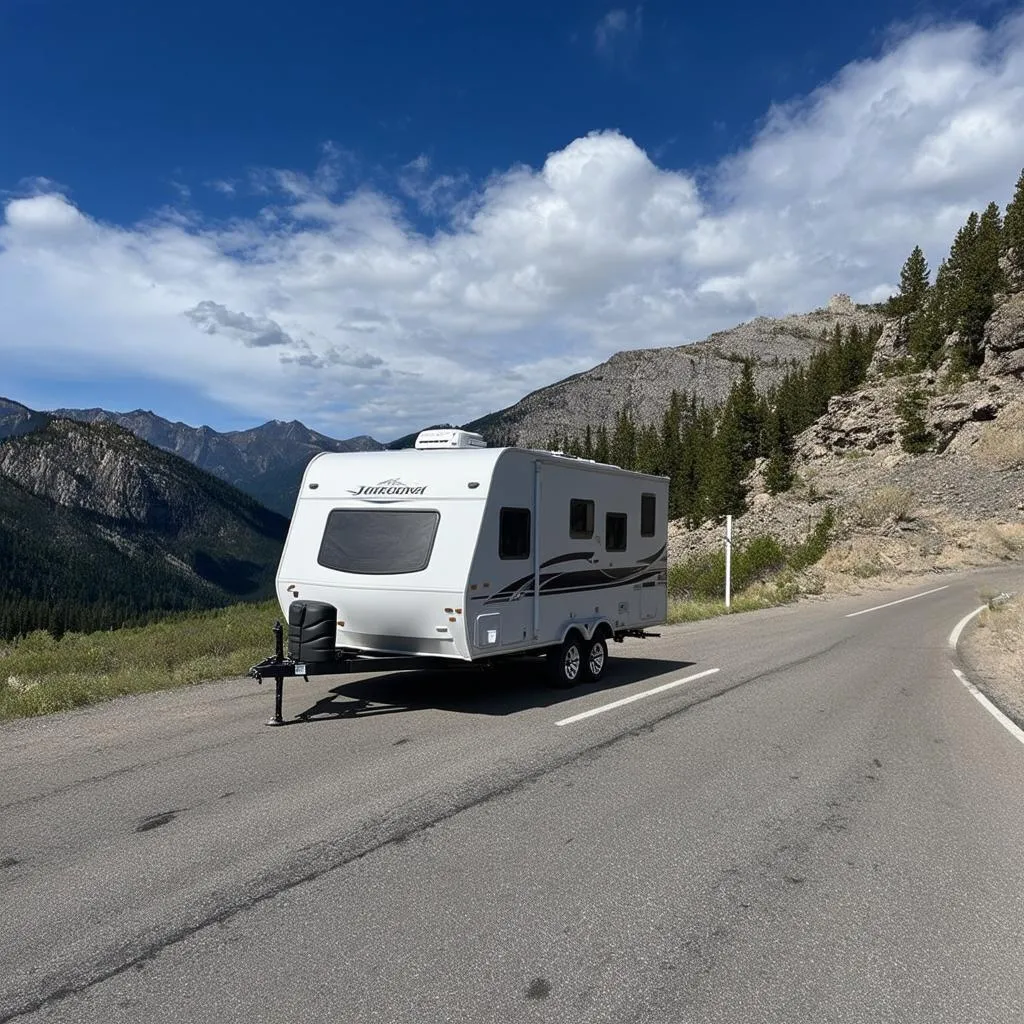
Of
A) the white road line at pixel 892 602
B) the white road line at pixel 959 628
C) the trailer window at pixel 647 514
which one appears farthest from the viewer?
the white road line at pixel 892 602

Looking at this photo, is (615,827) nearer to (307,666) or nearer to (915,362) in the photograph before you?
(307,666)

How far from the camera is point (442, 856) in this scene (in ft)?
15.8

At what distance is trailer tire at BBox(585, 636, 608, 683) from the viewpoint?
1093cm

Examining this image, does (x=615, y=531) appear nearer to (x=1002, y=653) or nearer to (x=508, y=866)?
(x=508, y=866)

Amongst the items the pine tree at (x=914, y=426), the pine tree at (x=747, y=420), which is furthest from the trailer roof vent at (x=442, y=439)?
the pine tree at (x=747, y=420)

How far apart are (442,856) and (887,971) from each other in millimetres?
2490

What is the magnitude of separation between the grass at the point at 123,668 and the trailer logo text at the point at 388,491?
3583 mm

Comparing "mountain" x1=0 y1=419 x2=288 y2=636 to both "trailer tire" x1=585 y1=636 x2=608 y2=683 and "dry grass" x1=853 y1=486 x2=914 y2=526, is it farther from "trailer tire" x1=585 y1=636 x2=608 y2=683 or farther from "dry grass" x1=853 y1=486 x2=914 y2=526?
"trailer tire" x1=585 y1=636 x2=608 y2=683

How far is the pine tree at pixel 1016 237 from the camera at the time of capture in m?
72.9

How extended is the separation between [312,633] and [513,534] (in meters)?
2.59

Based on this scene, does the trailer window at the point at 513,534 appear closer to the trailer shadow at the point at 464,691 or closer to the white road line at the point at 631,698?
the trailer shadow at the point at 464,691

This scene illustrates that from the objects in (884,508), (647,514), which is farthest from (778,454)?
(647,514)

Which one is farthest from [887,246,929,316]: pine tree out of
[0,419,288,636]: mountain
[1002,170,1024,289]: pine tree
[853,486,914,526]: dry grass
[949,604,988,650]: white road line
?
[0,419,288,636]: mountain

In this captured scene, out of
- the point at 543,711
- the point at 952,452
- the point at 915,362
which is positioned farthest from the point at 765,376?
the point at 543,711
